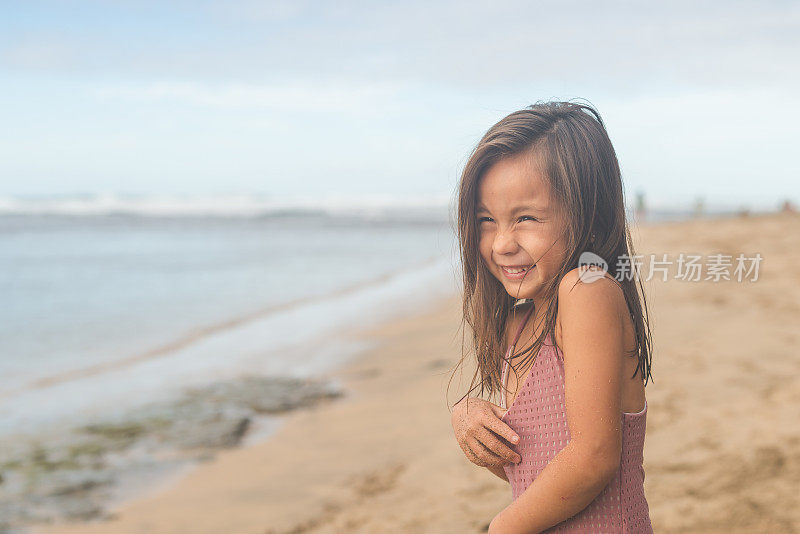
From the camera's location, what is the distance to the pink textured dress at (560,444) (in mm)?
1365

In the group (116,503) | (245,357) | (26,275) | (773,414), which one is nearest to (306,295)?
(245,357)

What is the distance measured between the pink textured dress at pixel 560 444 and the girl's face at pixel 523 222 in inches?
5.3

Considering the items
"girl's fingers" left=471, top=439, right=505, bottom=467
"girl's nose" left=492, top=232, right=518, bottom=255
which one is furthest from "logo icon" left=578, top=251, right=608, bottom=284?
"girl's fingers" left=471, top=439, right=505, bottom=467

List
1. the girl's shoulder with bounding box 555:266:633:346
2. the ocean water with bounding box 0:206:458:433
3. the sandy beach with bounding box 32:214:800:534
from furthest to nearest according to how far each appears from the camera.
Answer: the ocean water with bounding box 0:206:458:433 → the sandy beach with bounding box 32:214:800:534 → the girl's shoulder with bounding box 555:266:633:346

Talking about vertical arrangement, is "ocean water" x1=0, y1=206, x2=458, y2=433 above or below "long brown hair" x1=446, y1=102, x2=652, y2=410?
below

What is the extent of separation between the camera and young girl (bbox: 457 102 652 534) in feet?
4.18

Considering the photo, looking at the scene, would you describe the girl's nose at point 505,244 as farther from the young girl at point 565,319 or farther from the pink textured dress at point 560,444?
the pink textured dress at point 560,444

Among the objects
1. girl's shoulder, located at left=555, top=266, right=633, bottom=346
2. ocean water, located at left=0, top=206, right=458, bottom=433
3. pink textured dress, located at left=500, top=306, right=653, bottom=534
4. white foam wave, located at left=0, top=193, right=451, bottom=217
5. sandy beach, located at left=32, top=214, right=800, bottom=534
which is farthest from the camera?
white foam wave, located at left=0, top=193, right=451, bottom=217

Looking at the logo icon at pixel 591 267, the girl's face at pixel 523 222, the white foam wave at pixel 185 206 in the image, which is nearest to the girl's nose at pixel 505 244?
the girl's face at pixel 523 222

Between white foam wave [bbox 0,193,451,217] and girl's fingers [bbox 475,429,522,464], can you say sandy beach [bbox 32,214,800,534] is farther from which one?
white foam wave [bbox 0,193,451,217]

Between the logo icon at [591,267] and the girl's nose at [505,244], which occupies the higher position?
the girl's nose at [505,244]

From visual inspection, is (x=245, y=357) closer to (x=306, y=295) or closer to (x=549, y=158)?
(x=306, y=295)

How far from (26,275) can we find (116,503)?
1091 centimetres

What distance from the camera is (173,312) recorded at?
33.1 ft
